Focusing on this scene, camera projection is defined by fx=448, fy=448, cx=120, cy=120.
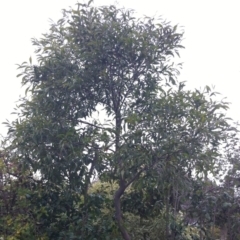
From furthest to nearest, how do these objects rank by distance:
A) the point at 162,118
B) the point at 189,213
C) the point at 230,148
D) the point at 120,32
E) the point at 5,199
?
the point at 230,148 < the point at 189,213 < the point at 5,199 < the point at 120,32 < the point at 162,118

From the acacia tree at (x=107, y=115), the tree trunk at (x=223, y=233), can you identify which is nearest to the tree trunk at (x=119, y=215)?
the acacia tree at (x=107, y=115)

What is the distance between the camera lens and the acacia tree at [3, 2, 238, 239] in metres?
4.64

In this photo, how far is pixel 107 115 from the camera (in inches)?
209

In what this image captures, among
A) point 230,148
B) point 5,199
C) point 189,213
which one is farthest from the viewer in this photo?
point 230,148

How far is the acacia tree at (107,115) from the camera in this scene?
183 inches

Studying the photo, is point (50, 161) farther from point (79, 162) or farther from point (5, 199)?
point (5, 199)

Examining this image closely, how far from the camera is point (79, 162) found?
4809mm

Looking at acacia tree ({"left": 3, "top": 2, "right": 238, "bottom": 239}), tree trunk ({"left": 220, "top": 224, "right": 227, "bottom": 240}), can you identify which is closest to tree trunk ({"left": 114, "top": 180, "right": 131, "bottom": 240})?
acacia tree ({"left": 3, "top": 2, "right": 238, "bottom": 239})

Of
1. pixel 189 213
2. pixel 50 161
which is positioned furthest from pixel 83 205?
pixel 189 213

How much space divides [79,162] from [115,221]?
1040 mm

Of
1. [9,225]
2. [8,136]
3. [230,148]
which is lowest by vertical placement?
[9,225]

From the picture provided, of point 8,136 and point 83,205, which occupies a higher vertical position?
point 8,136

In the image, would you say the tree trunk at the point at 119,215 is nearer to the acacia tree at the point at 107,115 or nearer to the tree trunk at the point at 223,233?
the acacia tree at the point at 107,115

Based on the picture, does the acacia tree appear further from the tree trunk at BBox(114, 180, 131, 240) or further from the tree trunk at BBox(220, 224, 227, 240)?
the tree trunk at BBox(220, 224, 227, 240)
